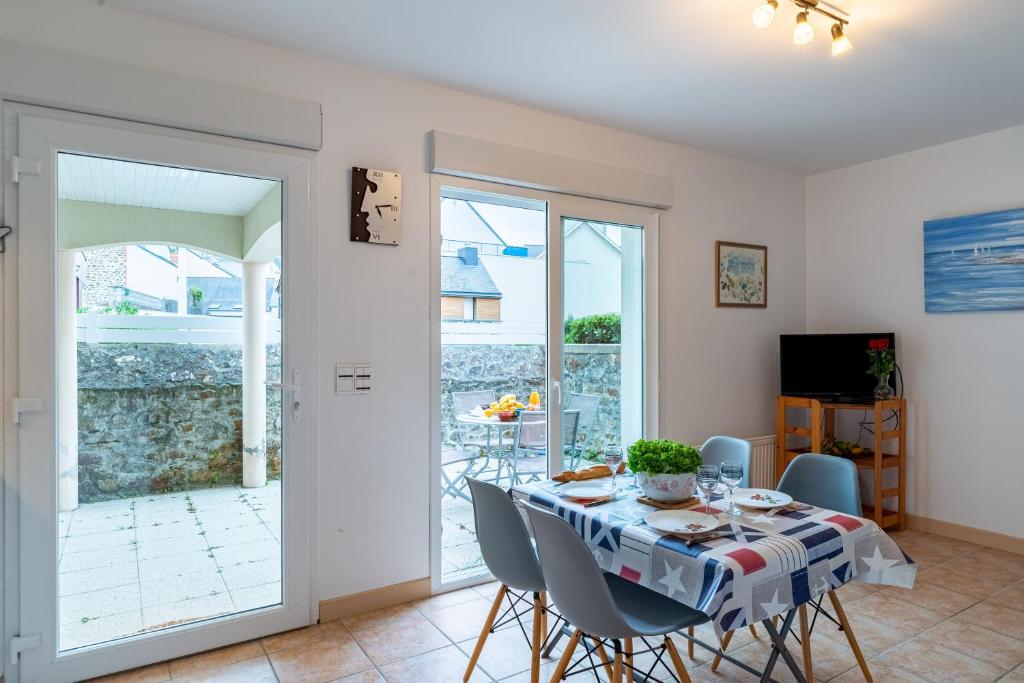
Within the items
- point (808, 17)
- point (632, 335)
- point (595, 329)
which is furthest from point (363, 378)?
point (808, 17)

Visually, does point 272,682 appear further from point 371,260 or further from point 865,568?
point 865,568

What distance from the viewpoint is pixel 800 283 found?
4.84m

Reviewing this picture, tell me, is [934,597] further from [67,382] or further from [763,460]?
[67,382]

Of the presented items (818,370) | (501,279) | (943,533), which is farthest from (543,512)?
(943,533)

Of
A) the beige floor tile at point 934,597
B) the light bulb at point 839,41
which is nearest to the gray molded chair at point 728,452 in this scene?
the beige floor tile at point 934,597

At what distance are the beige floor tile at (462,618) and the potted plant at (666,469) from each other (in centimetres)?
109

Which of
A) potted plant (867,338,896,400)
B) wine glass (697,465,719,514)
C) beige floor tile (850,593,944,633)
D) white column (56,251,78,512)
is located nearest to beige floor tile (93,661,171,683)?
white column (56,251,78,512)

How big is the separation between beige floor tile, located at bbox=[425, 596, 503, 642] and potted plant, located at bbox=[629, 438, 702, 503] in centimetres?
109

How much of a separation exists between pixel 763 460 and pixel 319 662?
10.7 ft

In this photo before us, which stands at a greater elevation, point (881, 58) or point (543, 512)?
point (881, 58)

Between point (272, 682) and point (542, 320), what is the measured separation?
2.18 metres

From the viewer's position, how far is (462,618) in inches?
115

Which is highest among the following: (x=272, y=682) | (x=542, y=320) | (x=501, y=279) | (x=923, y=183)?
(x=923, y=183)

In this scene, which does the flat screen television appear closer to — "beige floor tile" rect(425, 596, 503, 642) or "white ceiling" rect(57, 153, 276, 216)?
"beige floor tile" rect(425, 596, 503, 642)
